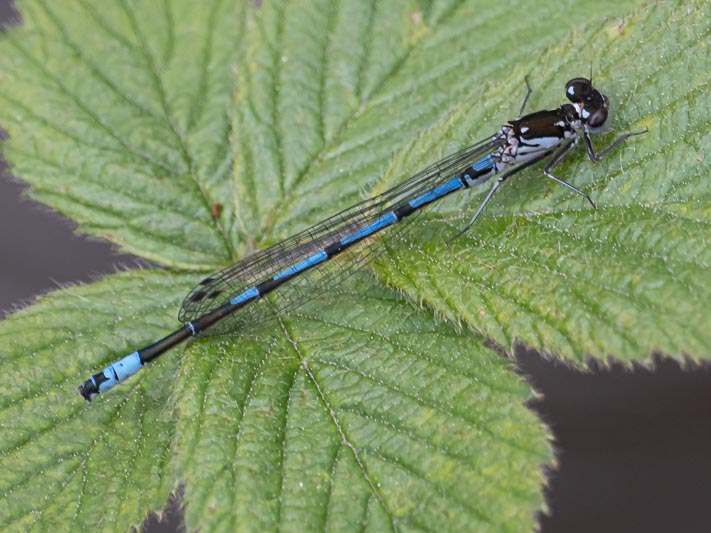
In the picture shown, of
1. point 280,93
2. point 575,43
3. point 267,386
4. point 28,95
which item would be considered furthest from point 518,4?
point 28,95

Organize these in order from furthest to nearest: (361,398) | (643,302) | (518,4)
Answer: (518,4) < (361,398) < (643,302)

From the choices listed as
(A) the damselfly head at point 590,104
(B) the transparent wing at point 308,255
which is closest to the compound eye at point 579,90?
(A) the damselfly head at point 590,104

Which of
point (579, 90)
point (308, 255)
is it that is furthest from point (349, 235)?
point (579, 90)

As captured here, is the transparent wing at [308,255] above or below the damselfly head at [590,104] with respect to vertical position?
above

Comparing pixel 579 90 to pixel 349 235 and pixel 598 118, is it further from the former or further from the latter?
pixel 349 235

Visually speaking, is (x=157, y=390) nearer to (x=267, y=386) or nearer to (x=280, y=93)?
(x=267, y=386)

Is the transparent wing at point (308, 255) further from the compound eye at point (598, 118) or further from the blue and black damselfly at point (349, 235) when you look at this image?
the compound eye at point (598, 118)

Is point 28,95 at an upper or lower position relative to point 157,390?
upper
